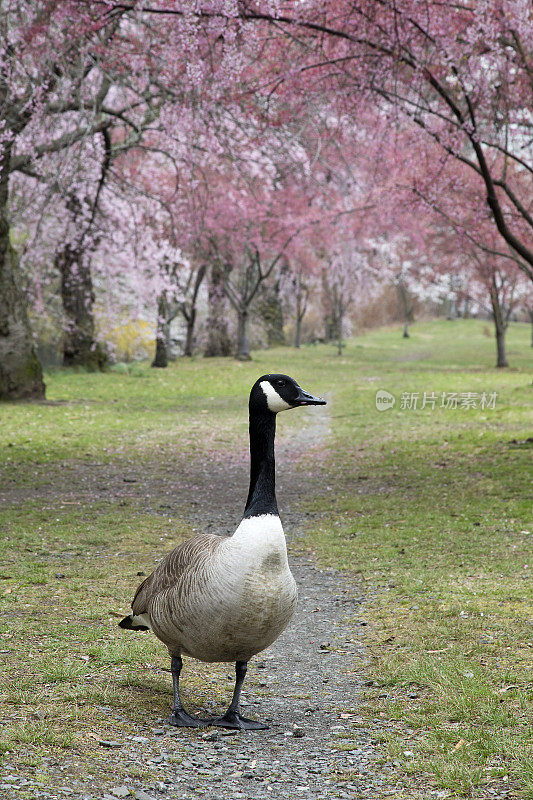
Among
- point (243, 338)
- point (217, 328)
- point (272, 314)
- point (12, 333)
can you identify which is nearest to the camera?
point (12, 333)

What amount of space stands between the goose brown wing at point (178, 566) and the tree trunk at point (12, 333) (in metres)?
14.3

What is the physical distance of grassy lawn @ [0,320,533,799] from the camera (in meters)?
4.39

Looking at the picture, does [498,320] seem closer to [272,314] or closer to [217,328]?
[217,328]

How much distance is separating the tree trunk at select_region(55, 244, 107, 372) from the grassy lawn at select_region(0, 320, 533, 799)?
6018mm

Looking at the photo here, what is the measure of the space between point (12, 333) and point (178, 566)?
14.8 meters

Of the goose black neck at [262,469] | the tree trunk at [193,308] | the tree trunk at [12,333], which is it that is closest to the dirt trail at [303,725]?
the goose black neck at [262,469]

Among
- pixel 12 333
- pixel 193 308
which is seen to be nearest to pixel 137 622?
pixel 12 333

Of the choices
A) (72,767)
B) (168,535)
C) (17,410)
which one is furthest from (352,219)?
(72,767)

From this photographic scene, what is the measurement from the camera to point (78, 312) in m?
26.8

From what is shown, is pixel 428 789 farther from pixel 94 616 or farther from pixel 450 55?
pixel 450 55

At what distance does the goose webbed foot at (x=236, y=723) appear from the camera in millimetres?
4535

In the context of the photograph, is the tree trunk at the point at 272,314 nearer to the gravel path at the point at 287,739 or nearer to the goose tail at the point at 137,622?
the gravel path at the point at 287,739

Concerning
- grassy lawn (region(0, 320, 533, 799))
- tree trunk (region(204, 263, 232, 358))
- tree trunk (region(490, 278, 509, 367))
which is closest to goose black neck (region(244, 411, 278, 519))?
grassy lawn (region(0, 320, 533, 799))

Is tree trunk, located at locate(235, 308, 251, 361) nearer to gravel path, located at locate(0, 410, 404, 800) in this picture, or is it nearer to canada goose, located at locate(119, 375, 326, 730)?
gravel path, located at locate(0, 410, 404, 800)
